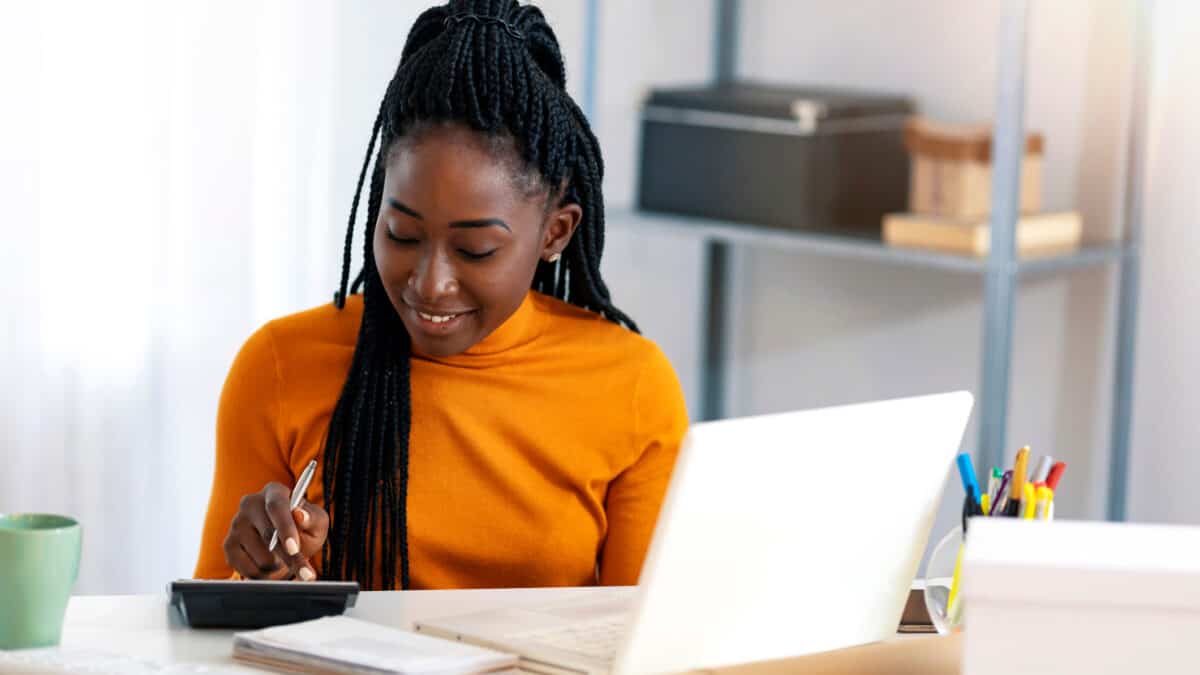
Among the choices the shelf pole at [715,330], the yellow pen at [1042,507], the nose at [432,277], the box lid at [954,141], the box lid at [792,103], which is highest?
the box lid at [792,103]

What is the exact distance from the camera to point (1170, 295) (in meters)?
2.58

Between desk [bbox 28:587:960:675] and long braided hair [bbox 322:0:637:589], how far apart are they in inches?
8.9

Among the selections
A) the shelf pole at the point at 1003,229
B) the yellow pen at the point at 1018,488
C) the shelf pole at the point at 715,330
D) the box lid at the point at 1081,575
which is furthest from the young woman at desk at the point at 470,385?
the shelf pole at the point at 715,330

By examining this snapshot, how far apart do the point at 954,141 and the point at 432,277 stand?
1382 mm

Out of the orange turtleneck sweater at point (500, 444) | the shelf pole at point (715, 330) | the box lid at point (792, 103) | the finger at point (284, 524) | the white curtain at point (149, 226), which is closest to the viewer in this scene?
the finger at point (284, 524)

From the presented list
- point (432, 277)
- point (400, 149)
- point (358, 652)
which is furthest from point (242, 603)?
point (400, 149)

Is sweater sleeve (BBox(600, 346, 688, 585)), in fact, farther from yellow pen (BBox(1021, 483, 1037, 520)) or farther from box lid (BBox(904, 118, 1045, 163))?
box lid (BBox(904, 118, 1045, 163))

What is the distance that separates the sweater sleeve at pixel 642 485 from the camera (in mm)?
1521

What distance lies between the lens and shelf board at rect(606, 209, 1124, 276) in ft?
8.09

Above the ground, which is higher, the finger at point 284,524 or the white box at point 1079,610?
the white box at point 1079,610

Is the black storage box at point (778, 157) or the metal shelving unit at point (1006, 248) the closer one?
the metal shelving unit at point (1006, 248)

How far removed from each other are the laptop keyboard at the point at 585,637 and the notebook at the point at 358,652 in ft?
0.13

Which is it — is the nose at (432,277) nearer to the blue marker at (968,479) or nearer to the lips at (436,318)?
the lips at (436,318)

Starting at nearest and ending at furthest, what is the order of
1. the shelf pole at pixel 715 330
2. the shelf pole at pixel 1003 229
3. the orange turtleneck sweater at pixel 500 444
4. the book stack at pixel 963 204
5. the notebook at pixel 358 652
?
the notebook at pixel 358 652, the orange turtleneck sweater at pixel 500 444, the shelf pole at pixel 1003 229, the book stack at pixel 963 204, the shelf pole at pixel 715 330
